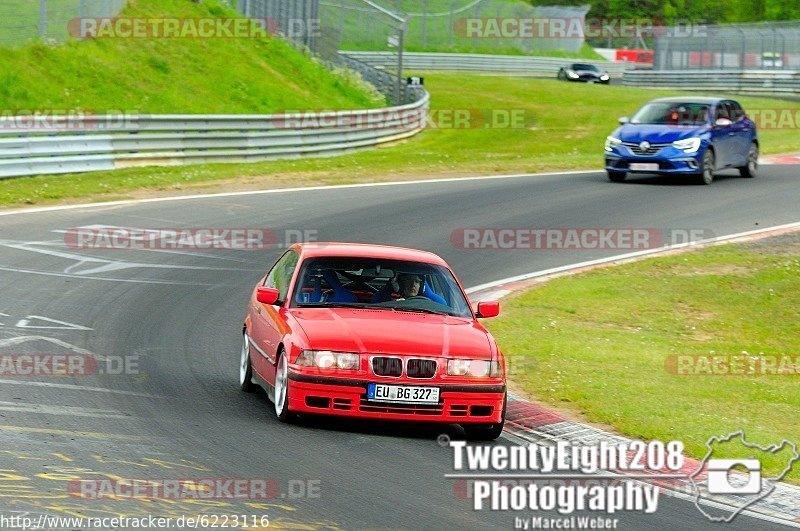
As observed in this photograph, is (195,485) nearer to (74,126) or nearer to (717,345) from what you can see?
(717,345)

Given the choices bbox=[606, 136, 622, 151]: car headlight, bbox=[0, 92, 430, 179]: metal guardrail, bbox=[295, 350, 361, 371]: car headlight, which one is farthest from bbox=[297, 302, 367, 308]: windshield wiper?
bbox=[606, 136, 622, 151]: car headlight

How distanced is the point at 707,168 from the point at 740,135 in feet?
4.96

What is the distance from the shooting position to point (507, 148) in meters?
37.3

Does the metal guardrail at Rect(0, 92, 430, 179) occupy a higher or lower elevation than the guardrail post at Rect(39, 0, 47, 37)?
lower

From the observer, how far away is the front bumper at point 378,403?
8977 mm

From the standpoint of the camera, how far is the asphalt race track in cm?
740

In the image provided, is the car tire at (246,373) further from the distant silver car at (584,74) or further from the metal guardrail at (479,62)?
the distant silver car at (584,74)

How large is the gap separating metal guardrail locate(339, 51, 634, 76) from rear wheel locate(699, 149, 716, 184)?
39700mm

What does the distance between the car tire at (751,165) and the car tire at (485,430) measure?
63.7ft

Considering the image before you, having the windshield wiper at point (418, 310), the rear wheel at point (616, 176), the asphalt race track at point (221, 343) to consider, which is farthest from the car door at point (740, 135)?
the windshield wiper at point (418, 310)

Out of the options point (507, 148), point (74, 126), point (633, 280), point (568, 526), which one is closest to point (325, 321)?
point (568, 526)

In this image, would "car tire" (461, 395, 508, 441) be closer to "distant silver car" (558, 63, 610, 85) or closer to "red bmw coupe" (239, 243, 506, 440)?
"red bmw coupe" (239, 243, 506, 440)

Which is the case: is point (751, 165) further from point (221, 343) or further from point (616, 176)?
point (221, 343)

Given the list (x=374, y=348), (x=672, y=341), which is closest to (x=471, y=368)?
(x=374, y=348)
